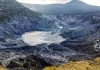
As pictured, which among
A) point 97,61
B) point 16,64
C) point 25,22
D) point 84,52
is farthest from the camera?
point 25,22

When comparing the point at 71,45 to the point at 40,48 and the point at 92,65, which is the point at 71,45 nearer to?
the point at 40,48

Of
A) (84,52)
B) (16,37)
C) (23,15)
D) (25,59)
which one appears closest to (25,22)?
(23,15)

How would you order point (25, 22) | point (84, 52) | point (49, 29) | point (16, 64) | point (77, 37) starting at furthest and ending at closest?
point (49, 29) < point (25, 22) < point (77, 37) < point (84, 52) < point (16, 64)

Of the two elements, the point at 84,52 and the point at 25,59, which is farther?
the point at 84,52

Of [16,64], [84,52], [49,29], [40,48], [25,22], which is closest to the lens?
[16,64]

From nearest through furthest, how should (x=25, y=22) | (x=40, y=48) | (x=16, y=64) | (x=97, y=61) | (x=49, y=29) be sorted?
(x=16, y=64), (x=97, y=61), (x=40, y=48), (x=25, y=22), (x=49, y=29)

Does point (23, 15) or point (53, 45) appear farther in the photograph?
point (23, 15)

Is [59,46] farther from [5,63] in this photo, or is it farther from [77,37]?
[5,63]

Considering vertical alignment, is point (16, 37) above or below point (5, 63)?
below

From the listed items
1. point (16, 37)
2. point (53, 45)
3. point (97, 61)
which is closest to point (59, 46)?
point (53, 45)
